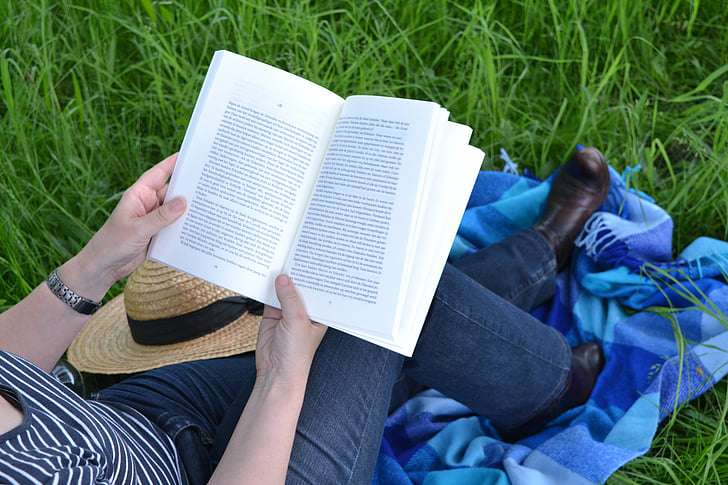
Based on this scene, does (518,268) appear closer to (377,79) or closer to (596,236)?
(596,236)

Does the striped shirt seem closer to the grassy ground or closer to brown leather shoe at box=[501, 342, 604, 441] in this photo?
brown leather shoe at box=[501, 342, 604, 441]

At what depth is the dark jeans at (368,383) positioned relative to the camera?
42.8 inches

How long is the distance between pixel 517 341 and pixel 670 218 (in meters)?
0.59

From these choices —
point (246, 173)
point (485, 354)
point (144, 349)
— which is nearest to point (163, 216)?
point (246, 173)

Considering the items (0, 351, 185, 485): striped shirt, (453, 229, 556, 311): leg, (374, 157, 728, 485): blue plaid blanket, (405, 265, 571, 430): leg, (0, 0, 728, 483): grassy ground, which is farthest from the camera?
(0, 0, 728, 483): grassy ground

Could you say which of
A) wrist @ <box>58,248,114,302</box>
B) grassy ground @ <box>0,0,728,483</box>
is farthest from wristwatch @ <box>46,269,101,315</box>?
grassy ground @ <box>0,0,728,483</box>

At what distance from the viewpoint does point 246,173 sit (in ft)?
3.48

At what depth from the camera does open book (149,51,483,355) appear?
3.29 feet

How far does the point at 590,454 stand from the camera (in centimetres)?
133

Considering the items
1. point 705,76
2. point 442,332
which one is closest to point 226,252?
point 442,332

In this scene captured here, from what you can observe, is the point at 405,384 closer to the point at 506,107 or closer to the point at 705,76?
the point at 506,107

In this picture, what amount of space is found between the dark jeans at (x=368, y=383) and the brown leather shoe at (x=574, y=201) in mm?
257

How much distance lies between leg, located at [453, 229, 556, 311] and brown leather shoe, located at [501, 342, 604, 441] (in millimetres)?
154

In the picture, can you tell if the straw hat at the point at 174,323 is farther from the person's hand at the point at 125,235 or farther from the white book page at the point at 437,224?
the white book page at the point at 437,224
